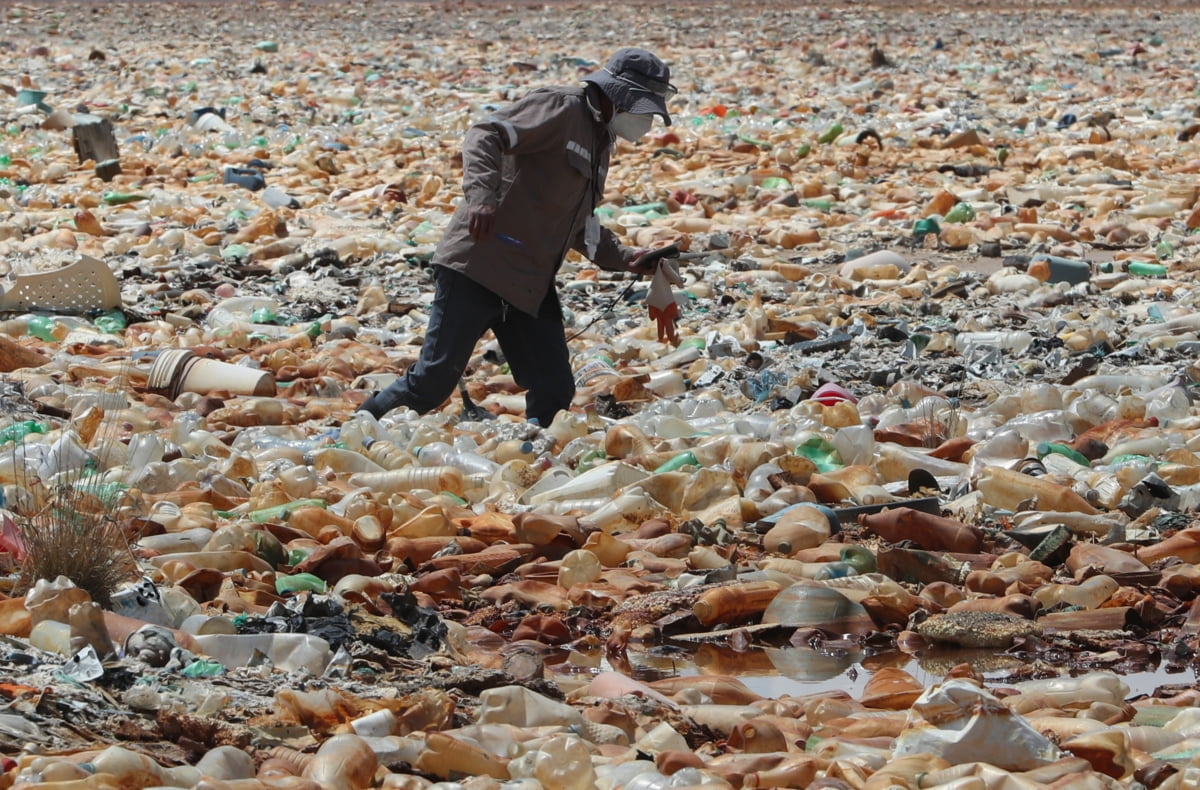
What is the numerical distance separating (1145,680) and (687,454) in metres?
2.01

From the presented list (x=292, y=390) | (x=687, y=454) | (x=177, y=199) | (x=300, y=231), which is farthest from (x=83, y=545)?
(x=177, y=199)

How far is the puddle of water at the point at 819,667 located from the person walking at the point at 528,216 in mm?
1950

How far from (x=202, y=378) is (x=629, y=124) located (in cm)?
230

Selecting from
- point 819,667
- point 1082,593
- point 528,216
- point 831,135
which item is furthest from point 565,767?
point 831,135

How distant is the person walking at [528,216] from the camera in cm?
527

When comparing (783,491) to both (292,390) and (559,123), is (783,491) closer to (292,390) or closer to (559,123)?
(559,123)

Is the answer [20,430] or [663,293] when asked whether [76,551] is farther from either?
[663,293]

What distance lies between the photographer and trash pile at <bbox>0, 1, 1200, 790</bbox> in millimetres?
3033

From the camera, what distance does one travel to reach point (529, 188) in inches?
215

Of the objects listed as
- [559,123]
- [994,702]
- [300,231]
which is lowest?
[300,231]

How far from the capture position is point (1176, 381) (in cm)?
628

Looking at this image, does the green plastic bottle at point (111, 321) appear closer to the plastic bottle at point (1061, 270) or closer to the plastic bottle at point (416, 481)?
the plastic bottle at point (416, 481)

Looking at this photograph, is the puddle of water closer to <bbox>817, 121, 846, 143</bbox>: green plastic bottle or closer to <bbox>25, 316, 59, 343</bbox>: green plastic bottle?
<bbox>25, 316, 59, 343</bbox>: green plastic bottle

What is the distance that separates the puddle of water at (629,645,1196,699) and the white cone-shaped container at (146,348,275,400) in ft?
10.6
